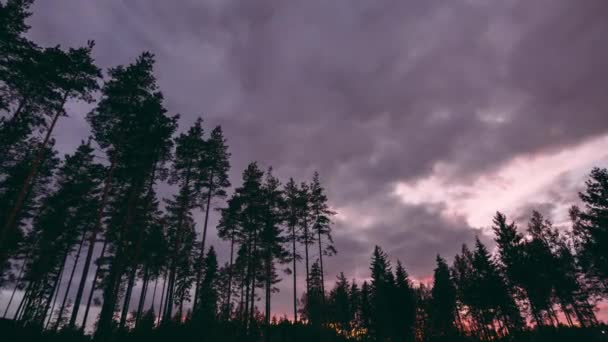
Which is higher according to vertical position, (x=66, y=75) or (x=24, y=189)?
(x=66, y=75)

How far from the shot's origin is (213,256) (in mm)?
41312

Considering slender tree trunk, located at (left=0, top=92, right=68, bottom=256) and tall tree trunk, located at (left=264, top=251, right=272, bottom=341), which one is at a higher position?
slender tree trunk, located at (left=0, top=92, right=68, bottom=256)

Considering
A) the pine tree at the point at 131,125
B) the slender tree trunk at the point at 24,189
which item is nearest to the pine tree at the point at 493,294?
the pine tree at the point at 131,125

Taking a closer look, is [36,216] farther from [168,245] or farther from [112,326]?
[112,326]

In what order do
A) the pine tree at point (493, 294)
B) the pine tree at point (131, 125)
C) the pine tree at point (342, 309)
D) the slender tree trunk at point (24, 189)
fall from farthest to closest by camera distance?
the pine tree at point (342, 309)
the pine tree at point (493, 294)
the pine tree at point (131, 125)
the slender tree trunk at point (24, 189)

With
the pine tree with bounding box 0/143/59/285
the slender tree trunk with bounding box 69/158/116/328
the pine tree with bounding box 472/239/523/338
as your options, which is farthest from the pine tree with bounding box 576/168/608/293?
the pine tree with bounding box 0/143/59/285

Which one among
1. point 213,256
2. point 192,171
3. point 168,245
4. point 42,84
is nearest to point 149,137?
point 192,171

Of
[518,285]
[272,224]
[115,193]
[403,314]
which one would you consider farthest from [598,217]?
[115,193]

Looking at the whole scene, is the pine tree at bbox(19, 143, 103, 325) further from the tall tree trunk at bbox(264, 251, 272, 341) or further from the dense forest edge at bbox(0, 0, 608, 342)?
the tall tree trunk at bbox(264, 251, 272, 341)

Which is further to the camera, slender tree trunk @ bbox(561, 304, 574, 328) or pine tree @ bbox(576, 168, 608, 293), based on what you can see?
slender tree trunk @ bbox(561, 304, 574, 328)

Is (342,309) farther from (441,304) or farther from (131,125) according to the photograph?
(131,125)

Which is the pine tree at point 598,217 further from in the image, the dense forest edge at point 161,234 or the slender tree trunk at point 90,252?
the slender tree trunk at point 90,252

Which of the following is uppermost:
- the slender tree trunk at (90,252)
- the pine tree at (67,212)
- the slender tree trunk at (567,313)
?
the pine tree at (67,212)

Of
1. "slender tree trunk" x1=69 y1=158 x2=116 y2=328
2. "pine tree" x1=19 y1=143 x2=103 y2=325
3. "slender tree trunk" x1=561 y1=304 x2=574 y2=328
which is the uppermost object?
"pine tree" x1=19 y1=143 x2=103 y2=325
